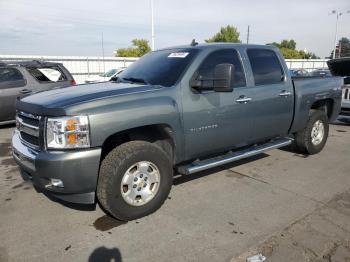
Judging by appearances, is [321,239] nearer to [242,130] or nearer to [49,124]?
[242,130]

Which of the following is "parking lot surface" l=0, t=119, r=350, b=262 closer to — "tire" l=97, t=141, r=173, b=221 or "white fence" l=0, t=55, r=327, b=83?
"tire" l=97, t=141, r=173, b=221

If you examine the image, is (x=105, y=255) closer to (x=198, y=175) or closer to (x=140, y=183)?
(x=140, y=183)

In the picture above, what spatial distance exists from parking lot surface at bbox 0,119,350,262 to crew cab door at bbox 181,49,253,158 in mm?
643

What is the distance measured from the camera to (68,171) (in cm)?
312

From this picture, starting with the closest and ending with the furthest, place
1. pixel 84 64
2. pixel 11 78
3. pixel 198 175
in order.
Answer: pixel 198 175
pixel 11 78
pixel 84 64

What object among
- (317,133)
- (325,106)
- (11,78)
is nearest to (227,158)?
(317,133)

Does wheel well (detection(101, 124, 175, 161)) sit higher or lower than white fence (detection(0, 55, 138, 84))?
lower

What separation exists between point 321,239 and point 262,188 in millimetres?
1336

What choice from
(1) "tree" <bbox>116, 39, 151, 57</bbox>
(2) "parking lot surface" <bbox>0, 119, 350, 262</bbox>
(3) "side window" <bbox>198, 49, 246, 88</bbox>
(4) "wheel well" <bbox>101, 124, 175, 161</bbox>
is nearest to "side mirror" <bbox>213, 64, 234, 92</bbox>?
(3) "side window" <bbox>198, 49, 246, 88</bbox>

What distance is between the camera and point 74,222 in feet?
11.8

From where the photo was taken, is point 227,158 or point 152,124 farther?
point 227,158

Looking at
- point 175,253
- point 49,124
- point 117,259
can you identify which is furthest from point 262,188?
point 49,124

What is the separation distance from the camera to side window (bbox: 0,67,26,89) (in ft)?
27.3

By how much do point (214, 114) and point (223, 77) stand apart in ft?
1.75
